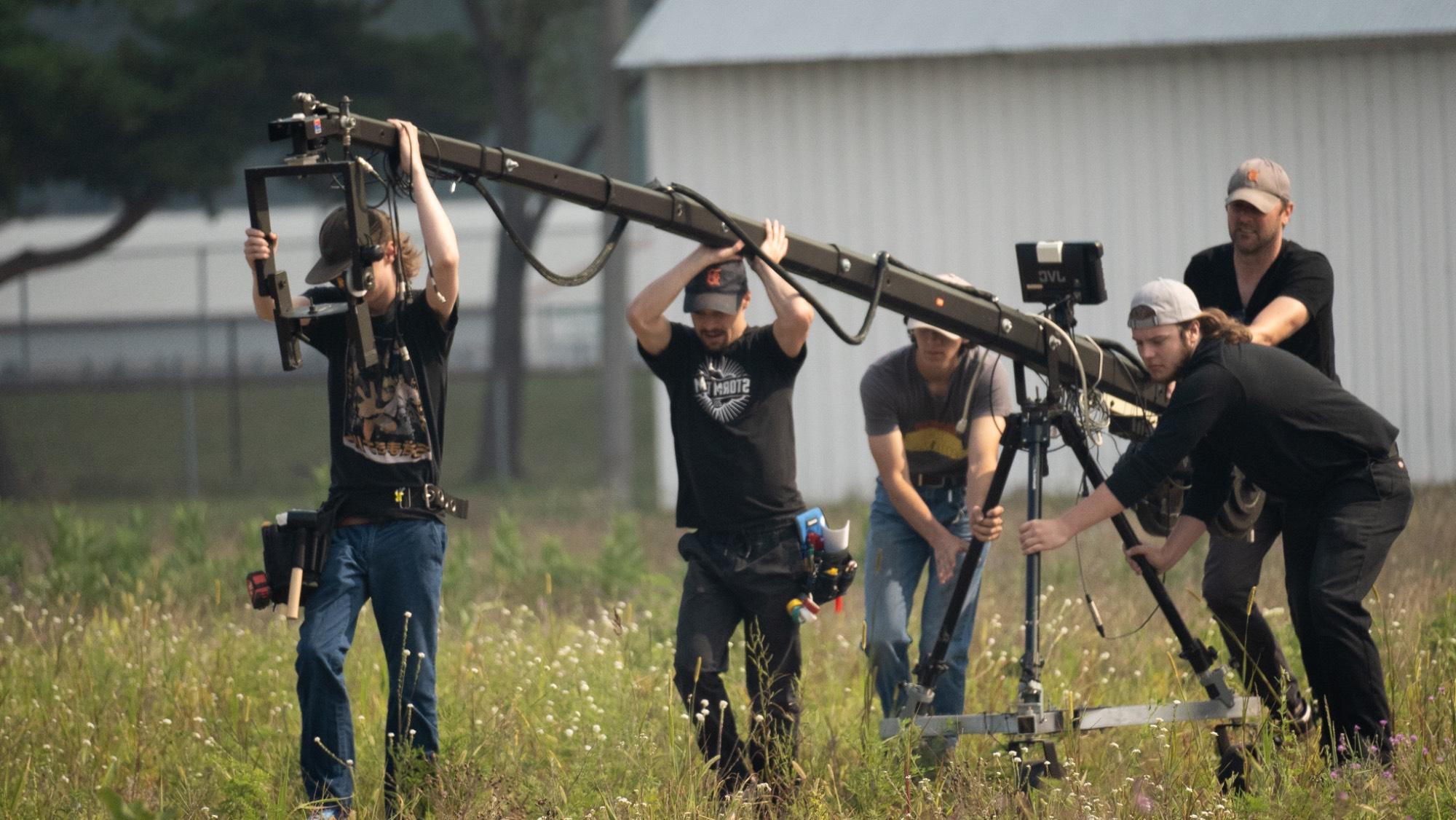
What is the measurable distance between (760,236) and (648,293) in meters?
0.50

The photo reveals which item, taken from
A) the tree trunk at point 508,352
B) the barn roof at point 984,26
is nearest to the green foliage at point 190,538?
the barn roof at point 984,26

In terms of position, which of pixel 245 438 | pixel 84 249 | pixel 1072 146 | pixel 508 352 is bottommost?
pixel 245 438

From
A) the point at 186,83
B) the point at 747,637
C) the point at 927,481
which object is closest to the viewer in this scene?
the point at 747,637

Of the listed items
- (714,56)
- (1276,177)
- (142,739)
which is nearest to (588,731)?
(142,739)

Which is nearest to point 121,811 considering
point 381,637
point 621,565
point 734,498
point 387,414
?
point 381,637

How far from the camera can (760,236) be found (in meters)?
5.38

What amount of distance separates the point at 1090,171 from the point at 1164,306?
9.03 meters

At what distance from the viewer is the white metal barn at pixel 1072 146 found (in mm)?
13711

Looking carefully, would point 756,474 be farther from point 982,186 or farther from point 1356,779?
point 982,186

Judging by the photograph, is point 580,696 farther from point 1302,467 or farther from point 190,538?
point 190,538

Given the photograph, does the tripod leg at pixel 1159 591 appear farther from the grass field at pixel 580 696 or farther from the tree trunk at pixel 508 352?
the tree trunk at pixel 508 352

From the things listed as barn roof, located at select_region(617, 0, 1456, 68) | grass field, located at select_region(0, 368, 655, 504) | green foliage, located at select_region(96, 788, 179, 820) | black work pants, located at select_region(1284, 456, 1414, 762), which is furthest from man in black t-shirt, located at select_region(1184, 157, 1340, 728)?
grass field, located at select_region(0, 368, 655, 504)

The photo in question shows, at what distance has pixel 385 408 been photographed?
546cm

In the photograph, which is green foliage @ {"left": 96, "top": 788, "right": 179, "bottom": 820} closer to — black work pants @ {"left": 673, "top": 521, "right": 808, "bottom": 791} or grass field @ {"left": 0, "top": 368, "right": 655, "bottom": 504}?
black work pants @ {"left": 673, "top": 521, "right": 808, "bottom": 791}
